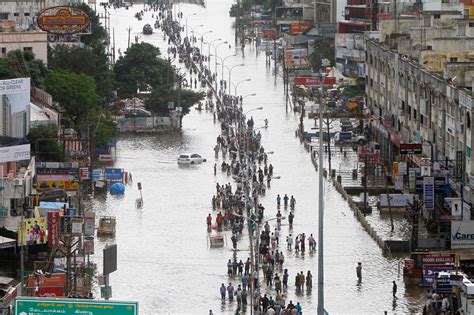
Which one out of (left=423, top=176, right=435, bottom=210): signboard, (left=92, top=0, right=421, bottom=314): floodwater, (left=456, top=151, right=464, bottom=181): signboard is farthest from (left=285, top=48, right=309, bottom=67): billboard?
(left=423, top=176, right=435, bottom=210): signboard

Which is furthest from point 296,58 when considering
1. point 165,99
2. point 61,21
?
point 61,21

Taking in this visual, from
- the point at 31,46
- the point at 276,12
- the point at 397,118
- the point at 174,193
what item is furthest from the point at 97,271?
the point at 276,12

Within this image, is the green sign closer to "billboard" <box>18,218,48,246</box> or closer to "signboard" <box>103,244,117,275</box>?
"signboard" <box>103,244,117,275</box>

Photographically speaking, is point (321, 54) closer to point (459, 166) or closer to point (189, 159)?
point (189, 159)

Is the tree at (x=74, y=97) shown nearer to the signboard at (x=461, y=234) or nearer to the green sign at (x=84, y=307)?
the signboard at (x=461, y=234)

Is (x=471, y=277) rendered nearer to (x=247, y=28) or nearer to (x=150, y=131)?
(x=150, y=131)

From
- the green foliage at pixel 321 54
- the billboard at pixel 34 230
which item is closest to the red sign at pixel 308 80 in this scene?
the green foliage at pixel 321 54
